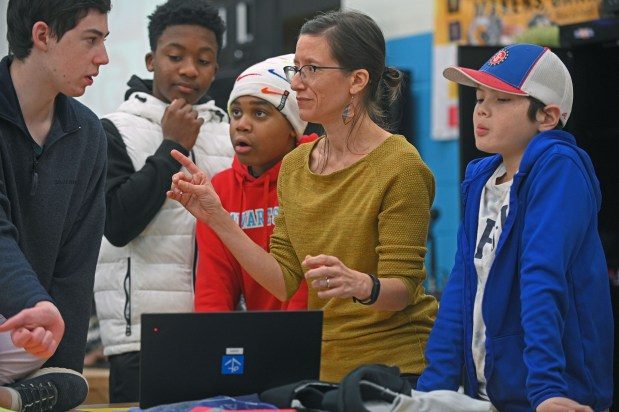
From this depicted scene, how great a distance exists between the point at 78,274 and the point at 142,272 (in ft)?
1.29

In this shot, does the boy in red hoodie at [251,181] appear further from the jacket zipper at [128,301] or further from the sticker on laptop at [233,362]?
the sticker on laptop at [233,362]

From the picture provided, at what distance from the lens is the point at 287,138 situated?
8.99 feet

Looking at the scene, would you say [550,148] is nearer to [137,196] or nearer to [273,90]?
[273,90]

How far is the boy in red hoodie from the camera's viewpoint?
105 inches

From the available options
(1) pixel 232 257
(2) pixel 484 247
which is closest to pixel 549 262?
(2) pixel 484 247

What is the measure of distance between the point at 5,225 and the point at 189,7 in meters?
1.10

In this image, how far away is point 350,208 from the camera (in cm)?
232

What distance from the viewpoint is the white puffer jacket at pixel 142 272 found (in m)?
2.84

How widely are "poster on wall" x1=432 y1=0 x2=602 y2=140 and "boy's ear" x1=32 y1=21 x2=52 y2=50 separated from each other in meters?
3.44

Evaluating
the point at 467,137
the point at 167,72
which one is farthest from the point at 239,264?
the point at 467,137

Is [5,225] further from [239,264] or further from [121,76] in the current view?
[121,76]

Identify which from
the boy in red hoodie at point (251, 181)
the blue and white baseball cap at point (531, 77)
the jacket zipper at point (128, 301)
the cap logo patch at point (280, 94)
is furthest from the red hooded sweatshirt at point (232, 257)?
the blue and white baseball cap at point (531, 77)

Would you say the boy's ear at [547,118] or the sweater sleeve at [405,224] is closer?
the boy's ear at [547,118]

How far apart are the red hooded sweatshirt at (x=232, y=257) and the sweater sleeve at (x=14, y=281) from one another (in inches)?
24.8
